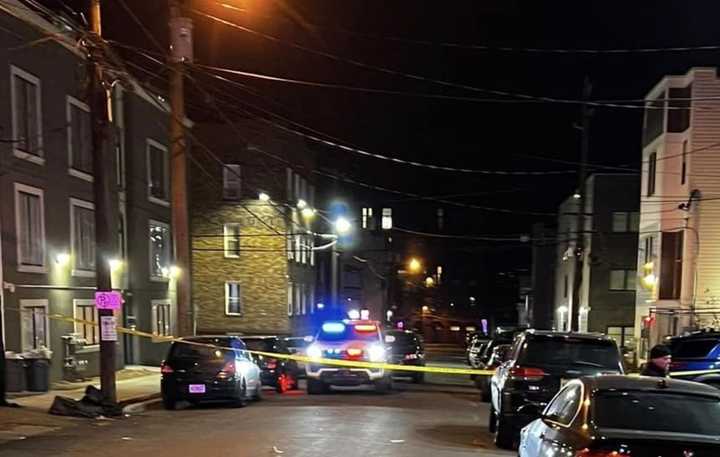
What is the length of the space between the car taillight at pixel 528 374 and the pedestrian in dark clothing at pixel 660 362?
6.34 m

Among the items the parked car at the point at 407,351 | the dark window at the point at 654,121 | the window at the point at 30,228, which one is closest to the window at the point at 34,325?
the window at the point at 30,228

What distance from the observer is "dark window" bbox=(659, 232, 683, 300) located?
26953 millimetres

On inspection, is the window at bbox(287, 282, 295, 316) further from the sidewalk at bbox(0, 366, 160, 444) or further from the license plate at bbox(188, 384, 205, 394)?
the license plate at bbox(188, 384, 205, 394)

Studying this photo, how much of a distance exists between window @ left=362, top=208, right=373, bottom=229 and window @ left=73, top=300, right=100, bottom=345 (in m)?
39.4

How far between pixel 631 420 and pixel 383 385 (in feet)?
42.9

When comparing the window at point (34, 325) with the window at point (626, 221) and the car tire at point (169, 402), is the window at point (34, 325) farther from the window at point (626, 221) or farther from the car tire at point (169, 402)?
the window at point (626, 221)

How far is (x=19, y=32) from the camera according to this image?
1770cm

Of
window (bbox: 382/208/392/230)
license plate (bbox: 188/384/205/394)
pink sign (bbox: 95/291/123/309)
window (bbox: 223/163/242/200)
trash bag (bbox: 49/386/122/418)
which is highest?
window (bbox: 382/208/392/230)

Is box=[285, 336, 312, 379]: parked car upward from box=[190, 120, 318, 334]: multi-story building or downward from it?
downward

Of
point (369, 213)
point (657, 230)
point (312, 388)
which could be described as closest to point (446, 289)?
point (369, 213)

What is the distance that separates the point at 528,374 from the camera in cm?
978

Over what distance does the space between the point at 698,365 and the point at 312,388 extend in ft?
30.1

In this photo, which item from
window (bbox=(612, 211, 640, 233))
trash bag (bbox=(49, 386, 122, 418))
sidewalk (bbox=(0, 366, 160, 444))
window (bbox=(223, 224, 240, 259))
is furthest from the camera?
window (bbox=(612, 211, 640, 233))

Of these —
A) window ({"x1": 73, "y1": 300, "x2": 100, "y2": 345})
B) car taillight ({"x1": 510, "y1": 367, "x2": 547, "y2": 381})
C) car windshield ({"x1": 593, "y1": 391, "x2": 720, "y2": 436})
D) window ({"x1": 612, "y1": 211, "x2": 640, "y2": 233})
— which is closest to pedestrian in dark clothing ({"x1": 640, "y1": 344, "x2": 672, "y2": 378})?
car taillight ({"x1": 510, "y1": 367, "x2": 547, "y2": 381})
